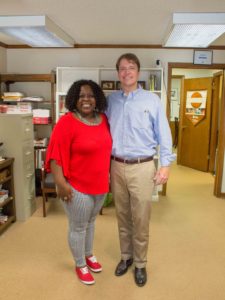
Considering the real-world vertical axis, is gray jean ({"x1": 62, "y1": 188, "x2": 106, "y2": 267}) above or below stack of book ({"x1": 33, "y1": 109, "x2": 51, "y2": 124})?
below

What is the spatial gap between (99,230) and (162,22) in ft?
7.42

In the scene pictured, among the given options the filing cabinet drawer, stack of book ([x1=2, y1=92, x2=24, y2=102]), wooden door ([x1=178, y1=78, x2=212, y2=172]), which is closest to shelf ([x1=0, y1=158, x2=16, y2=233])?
the filing cabinet drawer

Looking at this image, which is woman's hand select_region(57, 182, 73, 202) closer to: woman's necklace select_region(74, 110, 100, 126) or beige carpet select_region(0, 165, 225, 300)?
woman's necklace select_region(74, 110, 100, 126)

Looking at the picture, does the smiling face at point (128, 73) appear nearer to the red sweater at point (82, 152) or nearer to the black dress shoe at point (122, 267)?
the red sweater at point (82, 152)

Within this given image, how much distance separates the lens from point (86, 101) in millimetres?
1939

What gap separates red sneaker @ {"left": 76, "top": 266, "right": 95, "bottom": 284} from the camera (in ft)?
7.06

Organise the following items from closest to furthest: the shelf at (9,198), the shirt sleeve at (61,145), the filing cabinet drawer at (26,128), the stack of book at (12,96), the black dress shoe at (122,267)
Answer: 1. the shirt sleeve at (61,145)
2. the black dress shoe at (122,267)
3. the shelf at (9,198)
4. the filing cabinet drawer at (26,128)
5. the stack of book at (12,96)

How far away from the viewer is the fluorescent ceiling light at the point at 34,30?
2830mm

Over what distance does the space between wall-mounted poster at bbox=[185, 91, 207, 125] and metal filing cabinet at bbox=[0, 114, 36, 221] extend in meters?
3.69

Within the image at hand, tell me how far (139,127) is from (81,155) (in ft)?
1.48

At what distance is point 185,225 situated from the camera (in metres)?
3.23

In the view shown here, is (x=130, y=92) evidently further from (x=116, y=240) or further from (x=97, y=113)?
(x=116, y=240)

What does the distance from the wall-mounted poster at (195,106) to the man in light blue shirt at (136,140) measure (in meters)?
4.05

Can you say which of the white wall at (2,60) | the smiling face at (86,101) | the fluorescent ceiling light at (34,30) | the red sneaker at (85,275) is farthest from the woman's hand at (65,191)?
the white wall at (2,60)
